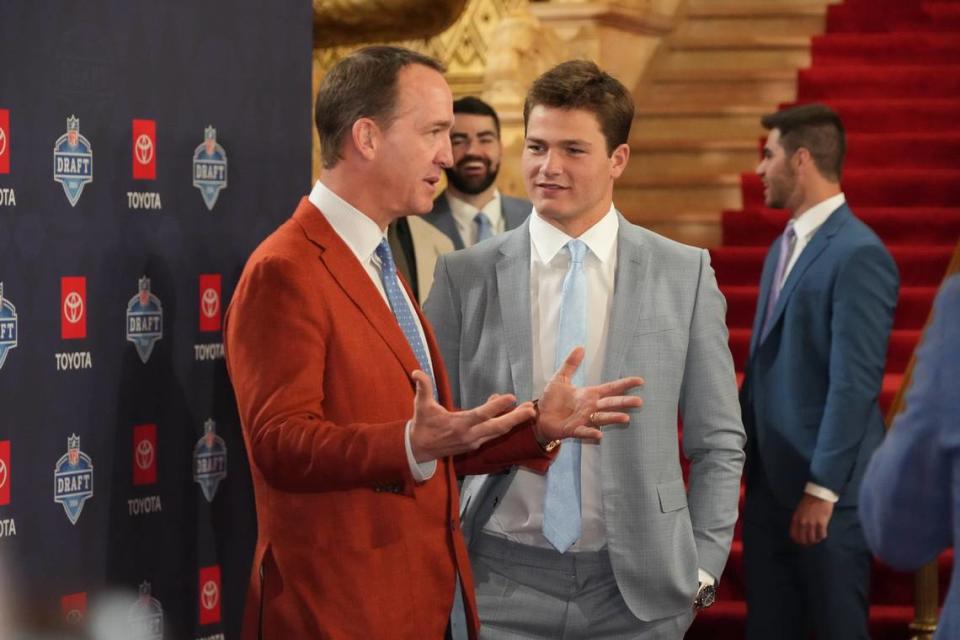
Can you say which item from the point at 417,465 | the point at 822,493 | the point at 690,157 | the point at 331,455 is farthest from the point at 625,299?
the point at 690,157

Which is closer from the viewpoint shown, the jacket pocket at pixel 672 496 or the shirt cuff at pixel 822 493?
the jacket pocket at pixel 672 496

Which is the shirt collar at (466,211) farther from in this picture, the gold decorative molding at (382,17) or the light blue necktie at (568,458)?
the light blue necktie at (568,458)

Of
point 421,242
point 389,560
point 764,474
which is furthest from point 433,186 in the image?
point 421,242

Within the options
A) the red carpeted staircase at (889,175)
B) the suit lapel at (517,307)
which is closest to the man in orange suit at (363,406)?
the suit lapel at (517,307)

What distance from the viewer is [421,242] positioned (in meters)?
5.74

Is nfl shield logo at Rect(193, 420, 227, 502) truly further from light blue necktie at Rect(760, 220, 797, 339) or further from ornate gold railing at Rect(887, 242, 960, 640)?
ornate gold railing at Rect(887, 242, 960, 640)

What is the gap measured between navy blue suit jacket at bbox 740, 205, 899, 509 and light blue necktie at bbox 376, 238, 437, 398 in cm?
205

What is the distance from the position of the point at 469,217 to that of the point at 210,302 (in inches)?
90.7

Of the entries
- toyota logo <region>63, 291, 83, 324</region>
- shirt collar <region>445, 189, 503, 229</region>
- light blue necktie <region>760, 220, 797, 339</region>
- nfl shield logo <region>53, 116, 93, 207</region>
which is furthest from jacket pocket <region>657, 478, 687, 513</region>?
shirt collar <region>445, 189, 503, 229</region>

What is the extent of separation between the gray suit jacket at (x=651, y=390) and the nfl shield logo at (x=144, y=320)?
704mm

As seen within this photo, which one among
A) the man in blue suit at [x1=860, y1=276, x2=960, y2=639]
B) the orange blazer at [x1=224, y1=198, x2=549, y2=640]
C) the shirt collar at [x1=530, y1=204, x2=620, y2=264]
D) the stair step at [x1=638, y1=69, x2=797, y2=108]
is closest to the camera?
the man in blue suit at [x1=860, y1=276, x2=960, y2=639]

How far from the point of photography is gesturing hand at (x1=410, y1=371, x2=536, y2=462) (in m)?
2.57

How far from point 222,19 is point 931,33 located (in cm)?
654

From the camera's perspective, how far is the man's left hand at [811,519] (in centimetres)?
473
